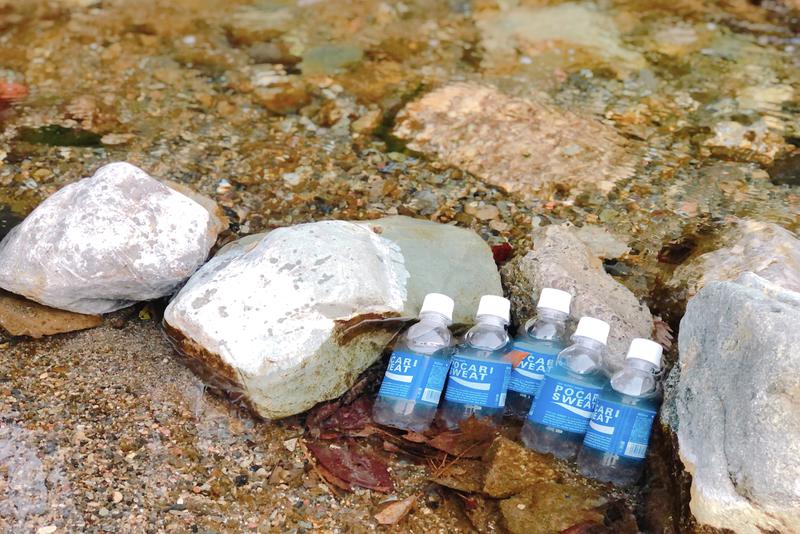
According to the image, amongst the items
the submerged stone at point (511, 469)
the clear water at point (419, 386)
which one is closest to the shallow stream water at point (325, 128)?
the submerged stone at point (511, 469)

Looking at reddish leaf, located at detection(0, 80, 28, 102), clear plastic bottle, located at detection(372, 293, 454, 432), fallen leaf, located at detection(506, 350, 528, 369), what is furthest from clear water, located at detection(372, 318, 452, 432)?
reddish leaf, located at detection(0, 80, 28, 102)

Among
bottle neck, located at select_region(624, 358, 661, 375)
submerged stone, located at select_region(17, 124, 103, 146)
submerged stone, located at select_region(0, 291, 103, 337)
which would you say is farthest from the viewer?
submerged stone, located at select_region(17, 124, 103, 146)

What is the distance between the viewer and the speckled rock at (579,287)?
11.8 ft

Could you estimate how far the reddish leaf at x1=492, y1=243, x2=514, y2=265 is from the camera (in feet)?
13.6

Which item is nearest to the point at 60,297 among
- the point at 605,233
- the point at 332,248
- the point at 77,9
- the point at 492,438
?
the point at 332,248

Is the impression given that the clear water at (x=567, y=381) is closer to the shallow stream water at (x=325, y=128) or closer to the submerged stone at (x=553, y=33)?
the shallow stream water at (x=325, y=128)

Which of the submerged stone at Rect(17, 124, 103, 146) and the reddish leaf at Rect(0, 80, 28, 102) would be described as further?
the reddish leaf at Rect(0, 80, 28, 102)

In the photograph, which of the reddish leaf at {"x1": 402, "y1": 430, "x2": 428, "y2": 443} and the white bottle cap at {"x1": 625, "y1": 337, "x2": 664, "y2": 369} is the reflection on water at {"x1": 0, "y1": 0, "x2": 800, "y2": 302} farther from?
the reddish leaf at {"x1": 402, "y1": 430, "x2": 428, "y2": 443}

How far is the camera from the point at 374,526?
9.91ft

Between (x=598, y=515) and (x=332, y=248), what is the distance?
1462mm

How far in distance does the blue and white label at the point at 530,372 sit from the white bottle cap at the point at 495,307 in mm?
176

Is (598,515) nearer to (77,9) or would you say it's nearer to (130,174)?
(130,174)

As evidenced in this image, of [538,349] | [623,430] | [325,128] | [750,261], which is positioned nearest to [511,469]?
[623,430]

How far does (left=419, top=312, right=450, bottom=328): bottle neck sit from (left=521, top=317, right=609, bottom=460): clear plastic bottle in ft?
1.58
